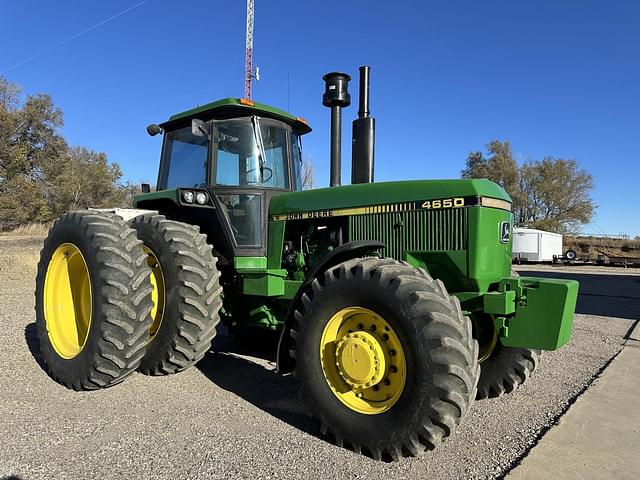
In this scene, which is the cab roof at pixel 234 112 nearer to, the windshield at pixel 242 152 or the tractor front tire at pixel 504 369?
the windshield at pixel 242 152

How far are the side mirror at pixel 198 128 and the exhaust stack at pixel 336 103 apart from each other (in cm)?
121

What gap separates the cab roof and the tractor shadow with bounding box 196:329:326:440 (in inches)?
101

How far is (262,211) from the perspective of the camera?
4.64m

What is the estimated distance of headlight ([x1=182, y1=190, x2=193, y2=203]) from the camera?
4.46 metres

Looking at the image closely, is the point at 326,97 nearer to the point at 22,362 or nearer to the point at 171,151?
the point at 171,151

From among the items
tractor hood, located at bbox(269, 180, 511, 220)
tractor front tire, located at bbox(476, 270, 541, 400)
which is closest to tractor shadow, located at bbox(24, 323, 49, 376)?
tractor hood, located at bbox(269, 180, 511, 220)

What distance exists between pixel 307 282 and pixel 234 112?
210 centimetres

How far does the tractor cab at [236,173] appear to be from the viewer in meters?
4.62

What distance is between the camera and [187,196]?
14.7 feet

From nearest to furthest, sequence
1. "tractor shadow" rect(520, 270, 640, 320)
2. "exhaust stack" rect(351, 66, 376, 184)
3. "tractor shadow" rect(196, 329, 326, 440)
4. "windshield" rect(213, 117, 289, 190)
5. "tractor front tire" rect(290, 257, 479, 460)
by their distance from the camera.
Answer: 1. "tractor front tire" rect(290, 257, 479, 460)
2. "tractor shadow" rect(196, 329, 326, 440)
3. "exhaust stack" rect(351, 66, 376, 184)
4. "windshield" rect(213, 117, 289, 190)
5. "tractor shadow" rect(520, 270, 640, 320)

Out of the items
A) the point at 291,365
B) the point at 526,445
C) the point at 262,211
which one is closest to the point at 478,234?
the point at 526,445

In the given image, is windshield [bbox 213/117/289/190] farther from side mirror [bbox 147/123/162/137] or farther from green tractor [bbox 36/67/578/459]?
side mirror [bbox 147/123/162/137]

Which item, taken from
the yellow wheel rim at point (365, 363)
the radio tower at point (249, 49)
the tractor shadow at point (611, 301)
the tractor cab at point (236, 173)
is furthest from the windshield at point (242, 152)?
the radio tower at point (249, 49)

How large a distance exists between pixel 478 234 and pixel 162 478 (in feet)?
8.43
